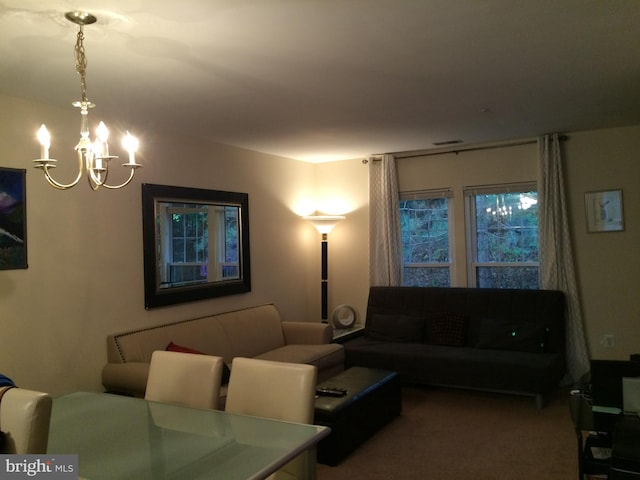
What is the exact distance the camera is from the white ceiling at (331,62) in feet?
7.21

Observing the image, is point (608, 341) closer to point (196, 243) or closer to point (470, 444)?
point (470, 444)

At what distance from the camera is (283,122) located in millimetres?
4137

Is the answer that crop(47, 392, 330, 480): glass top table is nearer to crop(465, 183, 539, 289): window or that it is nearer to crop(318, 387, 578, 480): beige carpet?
crop(318, 387, 578, 480): beige carpet

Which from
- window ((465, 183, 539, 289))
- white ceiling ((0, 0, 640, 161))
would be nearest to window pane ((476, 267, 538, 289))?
window ((465, 183, 539, 289))

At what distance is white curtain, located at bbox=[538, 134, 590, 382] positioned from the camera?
4816 millimetres

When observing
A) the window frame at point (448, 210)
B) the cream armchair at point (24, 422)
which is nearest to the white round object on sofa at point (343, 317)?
the window frame at point (448, 210)

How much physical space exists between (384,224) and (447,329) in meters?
1.35

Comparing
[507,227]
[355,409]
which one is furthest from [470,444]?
[507,227]

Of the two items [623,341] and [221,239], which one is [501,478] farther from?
[221,239]

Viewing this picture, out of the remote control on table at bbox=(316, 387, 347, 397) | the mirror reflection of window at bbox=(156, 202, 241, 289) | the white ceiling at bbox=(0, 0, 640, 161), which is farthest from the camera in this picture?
the mirror reflection of window at bbox=(156, 202, 241, 289)

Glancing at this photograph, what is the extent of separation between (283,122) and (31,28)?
83.2 inches

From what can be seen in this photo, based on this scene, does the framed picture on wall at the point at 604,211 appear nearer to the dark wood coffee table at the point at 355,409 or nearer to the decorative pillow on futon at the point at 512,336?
the decorative pillow on futon at the point at 512,336

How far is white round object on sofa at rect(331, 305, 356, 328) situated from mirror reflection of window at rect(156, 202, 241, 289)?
1384 millimetres

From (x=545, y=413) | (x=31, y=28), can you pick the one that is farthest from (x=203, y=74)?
(x=545, y=413)
